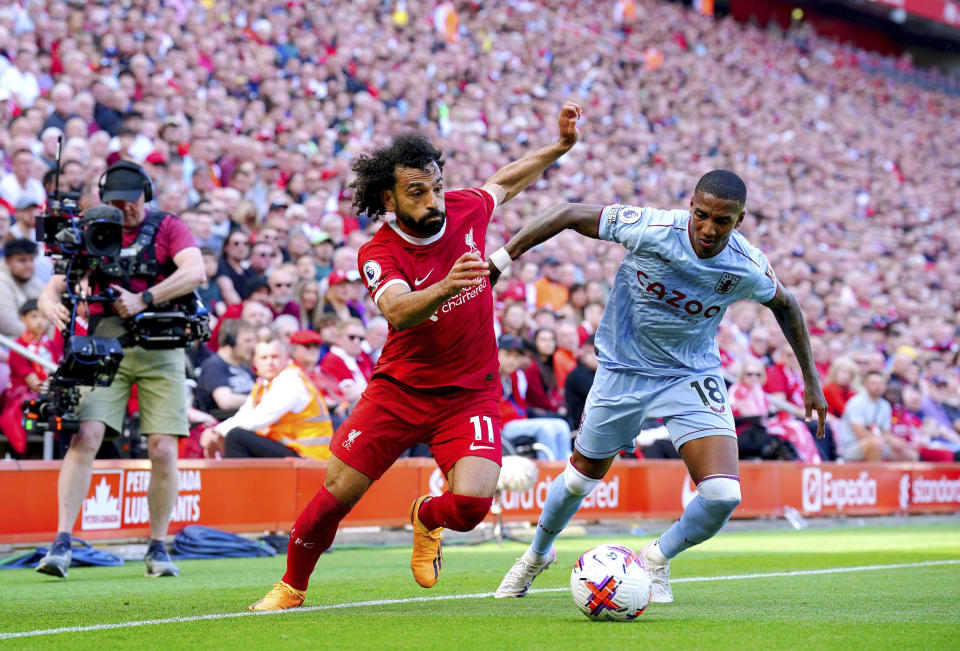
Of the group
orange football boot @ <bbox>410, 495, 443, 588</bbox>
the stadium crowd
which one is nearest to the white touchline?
orange football boot @ <bbox>410, 495, 443, 588</bbox>

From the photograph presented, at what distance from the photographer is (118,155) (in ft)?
44.6

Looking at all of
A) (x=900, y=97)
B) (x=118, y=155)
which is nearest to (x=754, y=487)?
(x=118, y=155)

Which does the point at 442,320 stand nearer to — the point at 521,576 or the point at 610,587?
the point at 610,587

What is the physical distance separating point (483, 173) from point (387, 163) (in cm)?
1411

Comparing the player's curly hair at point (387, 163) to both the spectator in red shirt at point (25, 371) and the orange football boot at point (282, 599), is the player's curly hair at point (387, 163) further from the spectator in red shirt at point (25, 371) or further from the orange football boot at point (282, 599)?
the spectator in red shirt at point (25, 371)

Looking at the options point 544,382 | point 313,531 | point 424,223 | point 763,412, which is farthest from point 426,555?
point 763,412

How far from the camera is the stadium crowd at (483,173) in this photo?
44.4ft

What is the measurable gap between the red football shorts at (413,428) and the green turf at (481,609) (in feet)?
2.58

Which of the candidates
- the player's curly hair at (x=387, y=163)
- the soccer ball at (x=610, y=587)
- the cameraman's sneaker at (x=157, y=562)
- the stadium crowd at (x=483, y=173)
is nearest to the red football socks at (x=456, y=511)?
the soccer ball at (x=610, y=587)

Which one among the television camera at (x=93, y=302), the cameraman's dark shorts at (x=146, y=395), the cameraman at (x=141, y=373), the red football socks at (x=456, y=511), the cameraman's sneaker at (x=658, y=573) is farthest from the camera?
the cameraman's dark shorts at (x=146, y=395)

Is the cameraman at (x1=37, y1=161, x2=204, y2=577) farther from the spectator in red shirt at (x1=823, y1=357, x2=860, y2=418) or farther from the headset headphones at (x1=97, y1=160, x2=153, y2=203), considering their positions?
the spectator in red shirt at (x1=823, y1=357, x2=860, y2=418)

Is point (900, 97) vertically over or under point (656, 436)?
over

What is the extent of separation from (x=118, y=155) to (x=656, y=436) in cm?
715

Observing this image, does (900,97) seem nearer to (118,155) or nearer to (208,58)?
(208,58)
